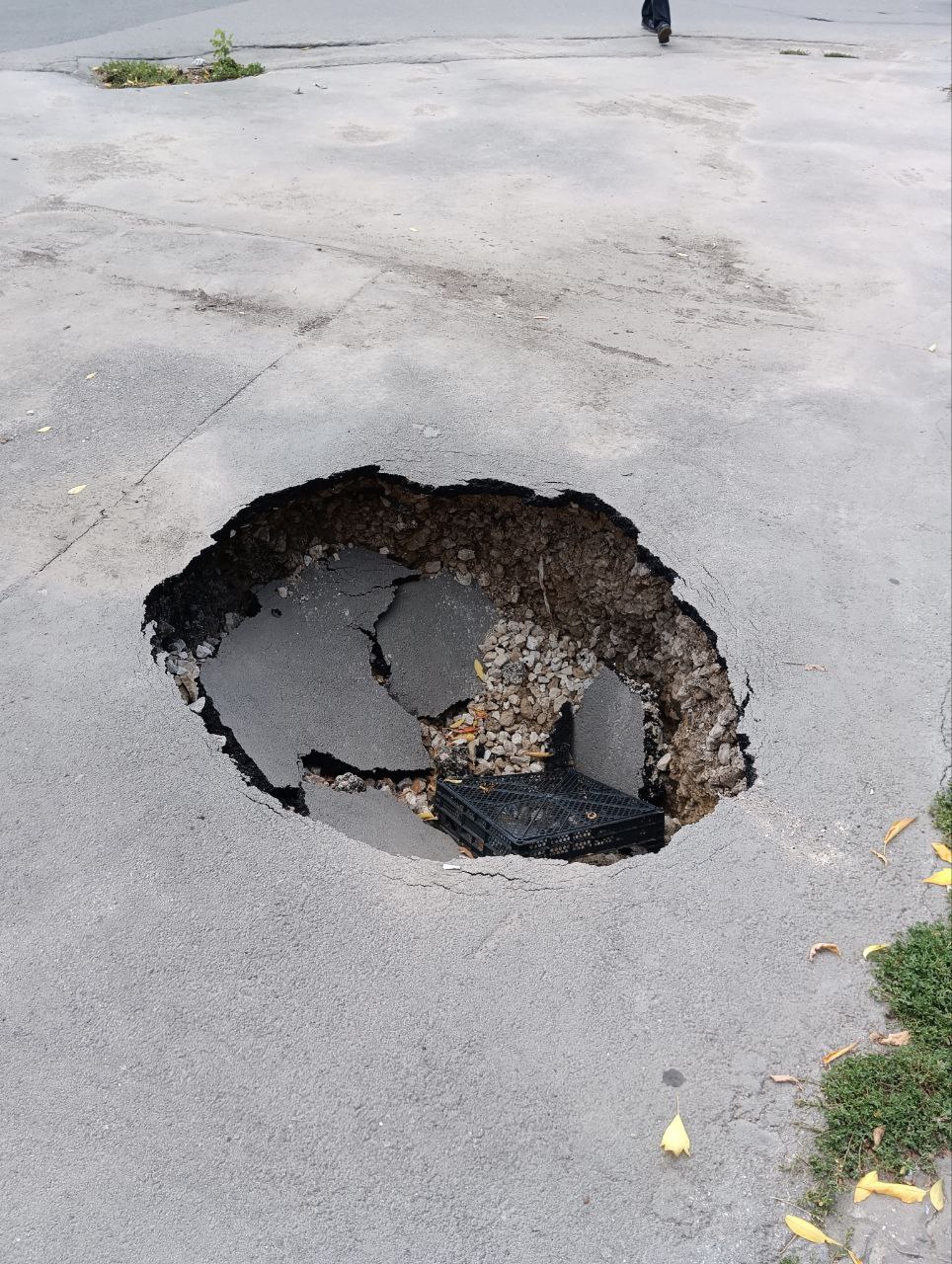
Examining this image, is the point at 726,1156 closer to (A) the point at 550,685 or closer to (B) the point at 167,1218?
(B) the point at 167,1218

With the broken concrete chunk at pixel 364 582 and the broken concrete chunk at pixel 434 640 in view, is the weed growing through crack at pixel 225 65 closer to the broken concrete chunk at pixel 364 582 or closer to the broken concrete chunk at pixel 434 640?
the broken concrete chunk at pixel 364 582

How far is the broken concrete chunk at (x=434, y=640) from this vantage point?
5391 millimetres

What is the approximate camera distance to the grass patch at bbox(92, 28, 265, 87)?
37.0 ft

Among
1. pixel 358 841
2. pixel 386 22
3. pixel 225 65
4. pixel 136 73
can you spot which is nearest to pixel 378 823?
pixel 358 841

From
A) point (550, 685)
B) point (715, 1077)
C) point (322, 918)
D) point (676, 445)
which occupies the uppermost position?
point (676, 445)

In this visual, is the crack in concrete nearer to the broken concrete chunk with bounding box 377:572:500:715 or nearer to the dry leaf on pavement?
the broken concrete chunk with bounding box 377:572:500:715

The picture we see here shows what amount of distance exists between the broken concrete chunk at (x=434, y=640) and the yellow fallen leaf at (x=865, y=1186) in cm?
314

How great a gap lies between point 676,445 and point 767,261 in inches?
134

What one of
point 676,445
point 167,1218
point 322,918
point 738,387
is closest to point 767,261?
point 738,387

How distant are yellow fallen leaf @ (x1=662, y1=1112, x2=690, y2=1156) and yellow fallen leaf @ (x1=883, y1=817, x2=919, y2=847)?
1.41 meters

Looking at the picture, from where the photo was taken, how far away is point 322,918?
330 cm

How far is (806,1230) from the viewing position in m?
2.67

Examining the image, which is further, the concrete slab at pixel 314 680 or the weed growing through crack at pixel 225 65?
the weed growing through crack at pixel 225 65

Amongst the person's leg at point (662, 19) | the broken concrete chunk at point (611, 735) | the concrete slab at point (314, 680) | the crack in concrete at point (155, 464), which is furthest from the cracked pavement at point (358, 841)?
the person's leg at point (662, 19)
